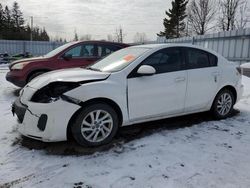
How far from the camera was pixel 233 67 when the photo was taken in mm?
5074

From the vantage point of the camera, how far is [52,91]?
3.58 metres

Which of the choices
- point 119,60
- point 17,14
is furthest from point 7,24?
point 119,60

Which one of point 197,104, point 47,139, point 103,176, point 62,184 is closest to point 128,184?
point 103,176

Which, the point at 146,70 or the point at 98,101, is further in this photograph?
the point at 146,70

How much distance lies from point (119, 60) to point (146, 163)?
1863 millimetres

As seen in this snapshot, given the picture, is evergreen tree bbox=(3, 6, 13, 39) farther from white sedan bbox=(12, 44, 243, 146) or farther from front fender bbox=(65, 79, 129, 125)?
front fender bbox=(65, 79, 129, 125)

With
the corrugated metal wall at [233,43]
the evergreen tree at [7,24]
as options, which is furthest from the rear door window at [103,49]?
the evergreen tree at [7,24]

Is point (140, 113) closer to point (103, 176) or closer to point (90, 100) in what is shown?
point (90, 100)

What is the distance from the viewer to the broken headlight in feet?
11.3

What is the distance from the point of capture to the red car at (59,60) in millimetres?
6863

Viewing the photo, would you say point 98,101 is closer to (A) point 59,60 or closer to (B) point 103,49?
(A) point 59,60

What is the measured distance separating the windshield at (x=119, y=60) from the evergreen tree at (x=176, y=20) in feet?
122

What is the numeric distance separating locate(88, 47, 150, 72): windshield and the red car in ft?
9.15

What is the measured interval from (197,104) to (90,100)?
2.12 m
